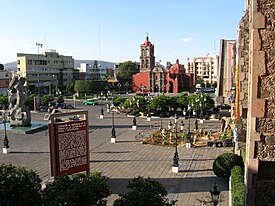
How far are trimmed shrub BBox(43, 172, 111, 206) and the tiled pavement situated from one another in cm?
577

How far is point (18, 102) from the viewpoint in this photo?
3462 centimetres

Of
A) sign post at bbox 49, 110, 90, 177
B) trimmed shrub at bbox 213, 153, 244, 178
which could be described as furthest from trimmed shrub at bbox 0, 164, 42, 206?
trimmed shrub at bbox 213, 153, 244, 178

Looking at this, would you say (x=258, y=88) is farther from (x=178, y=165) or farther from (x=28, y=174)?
(x=178, y=165)

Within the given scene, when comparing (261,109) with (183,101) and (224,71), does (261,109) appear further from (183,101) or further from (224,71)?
(224,71)

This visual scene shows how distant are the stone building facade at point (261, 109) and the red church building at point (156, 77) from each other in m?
73.8

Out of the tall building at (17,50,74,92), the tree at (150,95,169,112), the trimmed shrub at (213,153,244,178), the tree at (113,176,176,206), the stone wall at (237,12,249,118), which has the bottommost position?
the trimmed shrub at (213,153,244,178)

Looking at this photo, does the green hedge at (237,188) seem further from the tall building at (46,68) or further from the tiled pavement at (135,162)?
the tall building at (46,68)

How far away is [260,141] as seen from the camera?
8555 mm

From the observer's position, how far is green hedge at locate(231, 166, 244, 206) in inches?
432

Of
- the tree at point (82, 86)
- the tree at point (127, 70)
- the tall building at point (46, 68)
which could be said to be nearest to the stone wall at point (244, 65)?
the tree at point (82, 86)

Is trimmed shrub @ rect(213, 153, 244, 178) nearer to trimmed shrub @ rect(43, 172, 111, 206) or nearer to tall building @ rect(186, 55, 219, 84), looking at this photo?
trimmed shrub @ rect(43, 172, 111, 206)

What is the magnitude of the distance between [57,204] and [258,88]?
6.51 meters

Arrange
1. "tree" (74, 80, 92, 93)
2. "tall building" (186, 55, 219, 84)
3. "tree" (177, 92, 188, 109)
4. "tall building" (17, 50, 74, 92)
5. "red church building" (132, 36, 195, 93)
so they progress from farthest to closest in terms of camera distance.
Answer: "tall building" (186, 55, 219, 84) < "red church building" (132, 36, 195, 93) < "tall building" (17, 50, 74, 92) < "tree" (74, 80, 92, 93) < "tree" (177, 92, 188, 109)

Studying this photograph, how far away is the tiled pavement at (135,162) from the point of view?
55.0 feet
